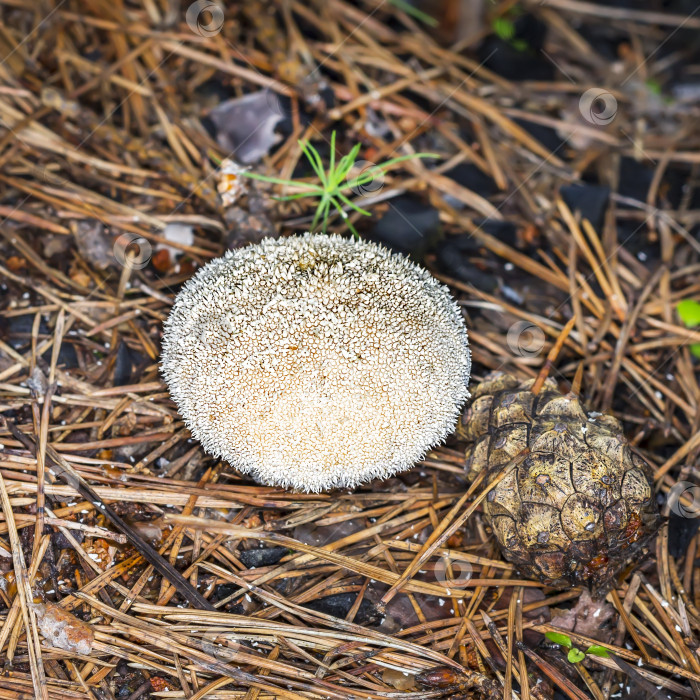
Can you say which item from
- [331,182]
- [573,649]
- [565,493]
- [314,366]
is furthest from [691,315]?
[314,366]

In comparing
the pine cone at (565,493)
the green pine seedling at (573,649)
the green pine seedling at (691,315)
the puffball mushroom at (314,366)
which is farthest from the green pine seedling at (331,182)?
the green pine seedling at (573,649)

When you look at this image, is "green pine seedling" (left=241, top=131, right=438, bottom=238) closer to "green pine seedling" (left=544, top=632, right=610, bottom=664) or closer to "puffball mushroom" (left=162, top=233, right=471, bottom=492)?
"puffball mushroom" (left=162, top=233, right=471, bottom=492)

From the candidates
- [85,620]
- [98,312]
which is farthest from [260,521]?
[98,312]

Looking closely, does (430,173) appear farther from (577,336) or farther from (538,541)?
(538,541)

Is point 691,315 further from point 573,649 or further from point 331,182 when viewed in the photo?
point 331,182

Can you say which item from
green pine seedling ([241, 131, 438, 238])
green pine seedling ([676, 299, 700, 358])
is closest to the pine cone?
green pine seedling ([676, 299, 700, 358])

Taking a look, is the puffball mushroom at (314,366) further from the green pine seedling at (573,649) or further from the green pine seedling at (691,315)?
the green pine seedling at (691,315)
